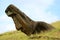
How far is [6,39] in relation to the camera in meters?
23.6

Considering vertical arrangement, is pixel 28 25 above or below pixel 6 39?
above

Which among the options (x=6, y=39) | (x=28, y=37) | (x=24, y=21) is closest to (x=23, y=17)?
(x=24, y=21)

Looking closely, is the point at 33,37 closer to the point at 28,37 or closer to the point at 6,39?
the point at 28,37

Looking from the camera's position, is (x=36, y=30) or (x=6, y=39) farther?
(x=6, y=39)

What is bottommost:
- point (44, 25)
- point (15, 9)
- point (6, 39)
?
point (6, 39)

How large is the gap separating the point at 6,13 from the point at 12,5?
34.3 inches

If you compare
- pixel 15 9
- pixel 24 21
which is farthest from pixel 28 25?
pixel 15 9

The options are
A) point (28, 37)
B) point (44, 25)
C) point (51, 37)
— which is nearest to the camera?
point (51, 37)

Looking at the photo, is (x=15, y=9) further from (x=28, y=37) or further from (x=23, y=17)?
(x=28, y=37)

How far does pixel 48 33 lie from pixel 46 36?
4.58ft

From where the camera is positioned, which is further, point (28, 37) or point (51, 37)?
point (28, 37)

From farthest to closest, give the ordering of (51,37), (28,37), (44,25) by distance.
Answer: (44,25) → (28,37) → (51,37)

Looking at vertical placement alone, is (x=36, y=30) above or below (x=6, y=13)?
below

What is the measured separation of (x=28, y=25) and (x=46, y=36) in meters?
2.38
